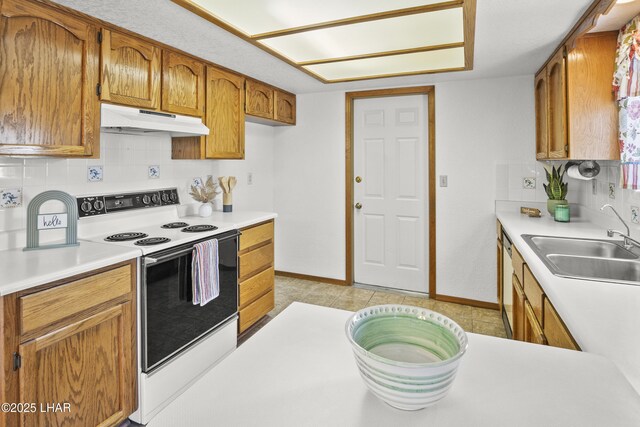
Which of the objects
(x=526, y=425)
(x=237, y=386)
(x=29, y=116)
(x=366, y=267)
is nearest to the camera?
(x=526, y=425)

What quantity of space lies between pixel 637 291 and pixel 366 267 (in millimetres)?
2852

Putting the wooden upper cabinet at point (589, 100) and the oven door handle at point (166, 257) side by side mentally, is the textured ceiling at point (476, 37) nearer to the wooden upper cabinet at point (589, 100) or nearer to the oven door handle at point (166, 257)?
the wooden upper cabinet at point (589, 100)

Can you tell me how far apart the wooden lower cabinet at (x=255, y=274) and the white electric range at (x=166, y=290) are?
0.37 feet

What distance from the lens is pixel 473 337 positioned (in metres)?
0.90

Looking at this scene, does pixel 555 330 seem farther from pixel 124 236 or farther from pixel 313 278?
pixel 313 278

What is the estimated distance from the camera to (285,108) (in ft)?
12.8

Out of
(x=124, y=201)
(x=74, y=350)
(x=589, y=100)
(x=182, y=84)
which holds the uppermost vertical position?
(x=182, y=84)

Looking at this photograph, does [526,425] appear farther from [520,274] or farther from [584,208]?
[584,208]

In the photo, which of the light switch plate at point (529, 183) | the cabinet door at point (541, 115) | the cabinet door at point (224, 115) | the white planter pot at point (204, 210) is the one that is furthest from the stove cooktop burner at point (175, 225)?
the light switch plate at point (529, 183)

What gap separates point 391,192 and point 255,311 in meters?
1.82

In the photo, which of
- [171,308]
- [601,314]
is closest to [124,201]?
[171,308]

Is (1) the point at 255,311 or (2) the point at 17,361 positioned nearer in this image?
(2) the point at 17,361

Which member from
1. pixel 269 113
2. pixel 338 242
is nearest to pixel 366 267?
pixel 338 242

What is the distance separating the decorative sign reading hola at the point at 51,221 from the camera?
182 centimetres
